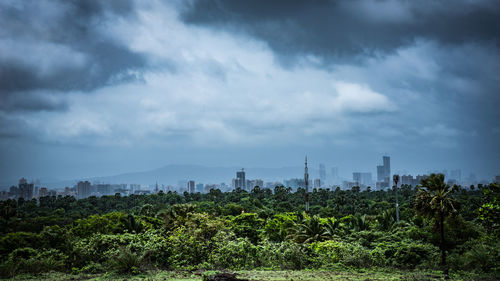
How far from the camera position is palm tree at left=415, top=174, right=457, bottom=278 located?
2489 centimetres

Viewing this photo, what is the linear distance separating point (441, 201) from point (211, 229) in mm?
15934

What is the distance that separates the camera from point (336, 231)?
32156 millimetres

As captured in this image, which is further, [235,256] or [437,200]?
[437,200]

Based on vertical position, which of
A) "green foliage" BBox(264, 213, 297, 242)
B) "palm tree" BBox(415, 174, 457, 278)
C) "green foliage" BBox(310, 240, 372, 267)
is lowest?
"green foliage" BBox(264, 213, 297, 242)

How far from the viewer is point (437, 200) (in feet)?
82.1

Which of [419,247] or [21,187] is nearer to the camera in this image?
[419,247]

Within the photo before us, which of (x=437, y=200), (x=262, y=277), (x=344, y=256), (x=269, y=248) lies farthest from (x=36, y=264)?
(x=437, y=200)

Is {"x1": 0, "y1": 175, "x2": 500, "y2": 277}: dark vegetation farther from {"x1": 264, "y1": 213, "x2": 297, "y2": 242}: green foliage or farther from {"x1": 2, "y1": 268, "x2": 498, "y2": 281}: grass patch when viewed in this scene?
{"x1": 2, "y1": 268, "x2": 498, "y2": 281}: grass patch

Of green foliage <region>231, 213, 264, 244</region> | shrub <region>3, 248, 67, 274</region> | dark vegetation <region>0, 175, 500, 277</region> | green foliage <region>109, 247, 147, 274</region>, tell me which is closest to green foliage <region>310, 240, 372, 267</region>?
dark vegetation <region>0, 175, 500, 277</region>

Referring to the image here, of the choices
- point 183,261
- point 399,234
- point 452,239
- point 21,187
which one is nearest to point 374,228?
point 399,234

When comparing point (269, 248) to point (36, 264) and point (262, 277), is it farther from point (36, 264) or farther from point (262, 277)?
point (36, 264)

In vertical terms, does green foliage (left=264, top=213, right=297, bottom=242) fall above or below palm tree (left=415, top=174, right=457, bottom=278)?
below

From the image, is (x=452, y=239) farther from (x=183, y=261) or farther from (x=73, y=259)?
(x=73, y=259)

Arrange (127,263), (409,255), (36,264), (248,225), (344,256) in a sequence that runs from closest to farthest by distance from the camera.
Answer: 1. (127,263)
2. (36,264)
3. (344,256)
4. (409,255)
5. (248,225)
